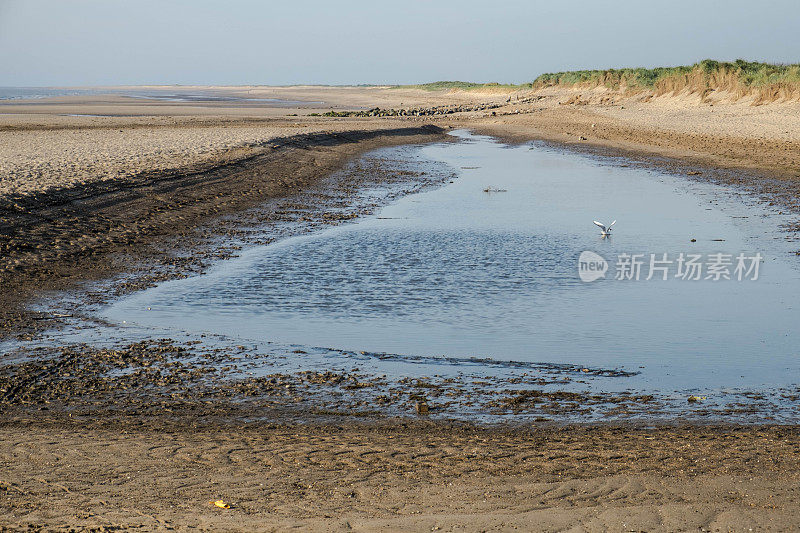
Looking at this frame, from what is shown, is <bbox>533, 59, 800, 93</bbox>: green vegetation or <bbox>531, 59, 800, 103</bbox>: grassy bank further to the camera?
<bbox>533, 59, 800, 93</bbox>: green vegetation

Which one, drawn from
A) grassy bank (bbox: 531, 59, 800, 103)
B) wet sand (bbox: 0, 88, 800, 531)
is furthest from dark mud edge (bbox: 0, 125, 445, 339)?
grassy bank (bbox: 531, 59, 800, 103)

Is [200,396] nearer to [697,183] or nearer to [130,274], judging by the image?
[130,274]

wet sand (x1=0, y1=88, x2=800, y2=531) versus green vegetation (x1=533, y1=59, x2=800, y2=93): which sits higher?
green vegetation (x1=533, y1=59, x2=800, y2=93)

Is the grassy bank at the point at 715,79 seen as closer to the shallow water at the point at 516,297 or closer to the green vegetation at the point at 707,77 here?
the green vegetation at the point at 707,77

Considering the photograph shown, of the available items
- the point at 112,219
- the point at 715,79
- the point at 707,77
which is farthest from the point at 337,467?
the point at 707,77

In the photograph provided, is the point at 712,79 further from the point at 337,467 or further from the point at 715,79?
the point at 337,467

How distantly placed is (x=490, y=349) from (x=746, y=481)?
3.54 meters

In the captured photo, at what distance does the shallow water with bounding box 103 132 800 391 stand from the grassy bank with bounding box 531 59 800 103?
2413 cm

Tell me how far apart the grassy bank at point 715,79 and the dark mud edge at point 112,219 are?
25368 mm

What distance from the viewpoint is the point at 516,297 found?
33.2ft

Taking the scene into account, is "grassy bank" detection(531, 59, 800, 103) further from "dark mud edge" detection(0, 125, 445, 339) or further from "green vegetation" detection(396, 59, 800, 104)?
"dark mud edge" detection(0, 125, 445, 339)

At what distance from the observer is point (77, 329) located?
854 cm

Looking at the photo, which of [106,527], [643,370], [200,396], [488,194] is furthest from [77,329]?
[488,194]

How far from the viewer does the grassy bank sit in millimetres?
37909
